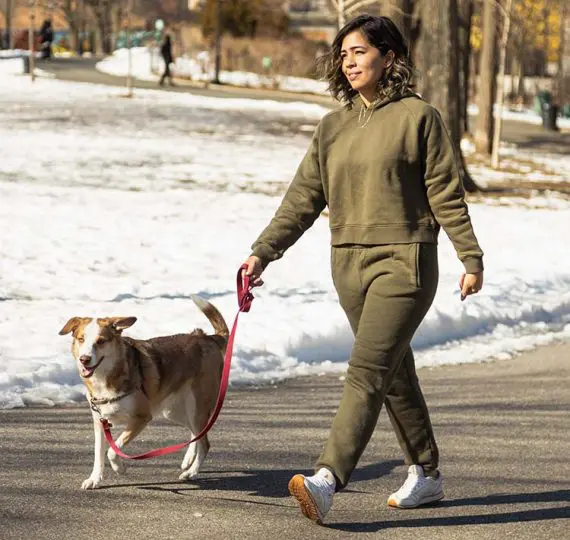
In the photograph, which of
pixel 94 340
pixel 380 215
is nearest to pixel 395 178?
pixel 380 215

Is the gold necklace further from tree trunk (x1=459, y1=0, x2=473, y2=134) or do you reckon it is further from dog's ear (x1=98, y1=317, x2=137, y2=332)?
tree trunk (x1=459, y1=0, x2=473, y2=134)

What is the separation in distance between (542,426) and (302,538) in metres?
3.14

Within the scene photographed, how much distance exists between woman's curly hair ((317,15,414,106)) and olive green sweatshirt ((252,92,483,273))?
0.06m

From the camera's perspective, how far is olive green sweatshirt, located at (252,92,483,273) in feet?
18.4

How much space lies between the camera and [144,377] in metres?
6.36

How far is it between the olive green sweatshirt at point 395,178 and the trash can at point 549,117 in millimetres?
42734

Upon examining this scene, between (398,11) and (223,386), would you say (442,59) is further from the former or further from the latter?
(223,386)

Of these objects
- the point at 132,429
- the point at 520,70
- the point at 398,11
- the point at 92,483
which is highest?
the point at 398,11

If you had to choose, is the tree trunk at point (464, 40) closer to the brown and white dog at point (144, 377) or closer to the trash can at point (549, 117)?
the trash can at point (549, 117)

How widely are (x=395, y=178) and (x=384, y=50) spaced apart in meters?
0.53

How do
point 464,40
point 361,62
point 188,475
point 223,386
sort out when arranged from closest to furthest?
point 361,62
point 223,386
point 188,475
point 464,40

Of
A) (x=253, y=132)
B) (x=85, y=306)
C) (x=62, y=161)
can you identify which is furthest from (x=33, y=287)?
(x=253, y=132)

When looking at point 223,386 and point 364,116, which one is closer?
point 364,116

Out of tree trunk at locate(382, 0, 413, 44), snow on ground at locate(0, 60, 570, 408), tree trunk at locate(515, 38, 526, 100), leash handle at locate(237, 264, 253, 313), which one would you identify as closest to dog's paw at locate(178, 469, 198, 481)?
leash handle at locate(237, 264, 253, 313)
